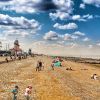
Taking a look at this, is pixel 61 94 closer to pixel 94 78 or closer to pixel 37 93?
pixel 37 93

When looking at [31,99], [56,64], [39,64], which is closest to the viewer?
[31,99]

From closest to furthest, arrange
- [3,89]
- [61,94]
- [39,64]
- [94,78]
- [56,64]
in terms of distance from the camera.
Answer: [61,94] → [3,89] → [94,78] → [39,64] → [56,64]

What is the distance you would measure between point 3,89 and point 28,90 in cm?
1293

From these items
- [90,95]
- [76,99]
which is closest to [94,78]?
[90,95]

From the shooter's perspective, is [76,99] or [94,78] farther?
[94,78]

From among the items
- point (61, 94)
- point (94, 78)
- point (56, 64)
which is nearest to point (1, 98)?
point (61, 94)

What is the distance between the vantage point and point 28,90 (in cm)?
2962

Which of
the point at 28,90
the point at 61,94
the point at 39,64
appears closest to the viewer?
the point at 28,90

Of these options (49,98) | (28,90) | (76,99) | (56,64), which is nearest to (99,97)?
(76,99)

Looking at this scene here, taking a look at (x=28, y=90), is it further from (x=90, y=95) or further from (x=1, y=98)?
(x=90, y=95)

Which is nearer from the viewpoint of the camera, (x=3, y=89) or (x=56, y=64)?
(x=3, y=89)

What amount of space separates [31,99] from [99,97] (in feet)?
30.1

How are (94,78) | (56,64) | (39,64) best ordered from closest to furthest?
(94,78), (39,64), (56,64)

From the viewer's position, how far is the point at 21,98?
115 feet
